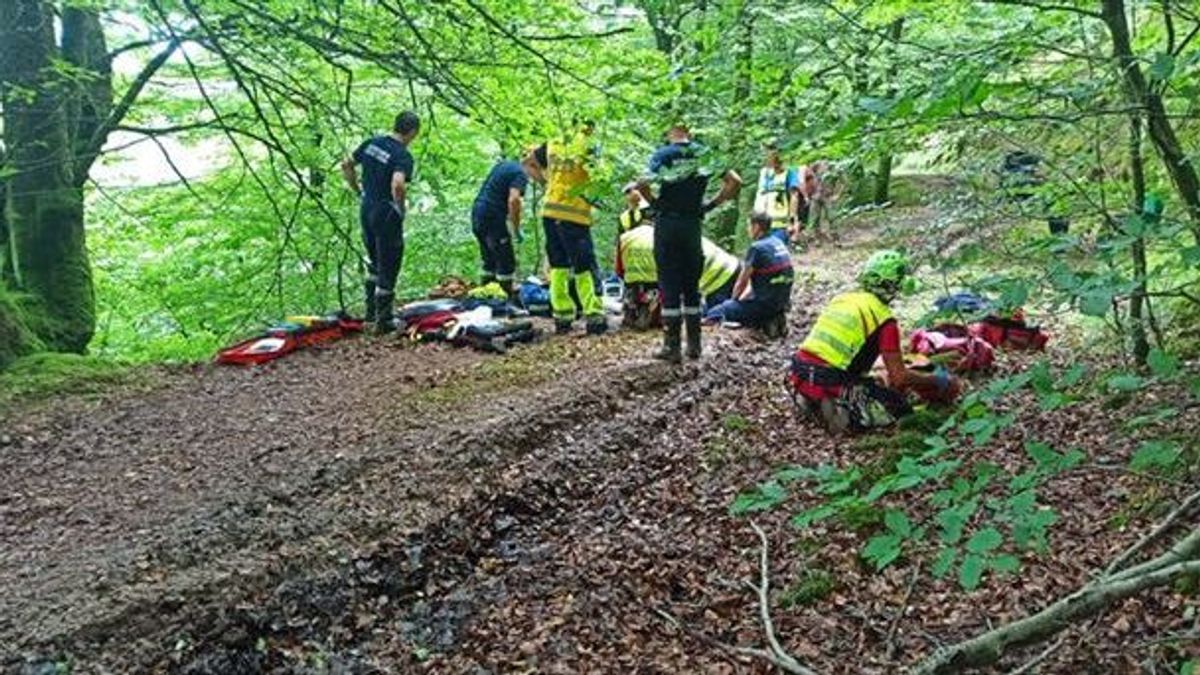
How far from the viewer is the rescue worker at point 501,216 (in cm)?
934

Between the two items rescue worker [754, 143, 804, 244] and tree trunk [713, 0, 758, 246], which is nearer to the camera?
tree trunk [713, 0, 758, 246]

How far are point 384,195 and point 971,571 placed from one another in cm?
707

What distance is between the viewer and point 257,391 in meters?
7.12

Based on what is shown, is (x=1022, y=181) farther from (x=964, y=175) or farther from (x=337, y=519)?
(x=337, y=519)

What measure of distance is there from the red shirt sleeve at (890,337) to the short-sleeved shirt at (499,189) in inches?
181

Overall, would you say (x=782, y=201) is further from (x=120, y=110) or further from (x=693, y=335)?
Answer: (x=120, y=110)

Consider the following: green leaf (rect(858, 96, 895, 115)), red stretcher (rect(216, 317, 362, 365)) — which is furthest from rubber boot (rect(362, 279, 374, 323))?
green leaf (rect(858, 96, 895, 115))

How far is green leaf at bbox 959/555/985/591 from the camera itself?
1.94 meters

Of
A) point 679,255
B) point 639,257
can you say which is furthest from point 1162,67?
point 639,257

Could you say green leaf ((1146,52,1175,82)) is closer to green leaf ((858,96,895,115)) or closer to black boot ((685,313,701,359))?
green leaf ((858,96,895,115))

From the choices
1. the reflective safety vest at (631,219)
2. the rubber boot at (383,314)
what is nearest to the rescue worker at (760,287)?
the reflective safety vest at (631,219)

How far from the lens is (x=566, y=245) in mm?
8219

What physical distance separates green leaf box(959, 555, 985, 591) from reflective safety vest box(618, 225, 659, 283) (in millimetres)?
6675

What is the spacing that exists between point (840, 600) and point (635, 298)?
5.22m
